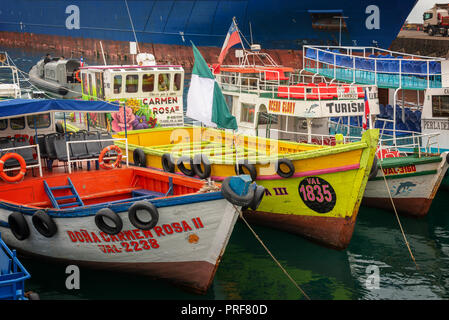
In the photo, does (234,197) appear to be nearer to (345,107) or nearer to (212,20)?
(345,107)

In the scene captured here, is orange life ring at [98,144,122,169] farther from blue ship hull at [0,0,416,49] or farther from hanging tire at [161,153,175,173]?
blue ship hull at [0,0,416,49]

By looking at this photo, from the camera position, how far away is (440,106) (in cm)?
1931

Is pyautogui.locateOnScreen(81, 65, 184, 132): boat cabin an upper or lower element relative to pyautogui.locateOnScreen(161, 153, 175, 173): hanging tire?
upper

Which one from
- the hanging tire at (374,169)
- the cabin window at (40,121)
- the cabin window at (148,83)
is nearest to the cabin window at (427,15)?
the cabin window at (148,83)

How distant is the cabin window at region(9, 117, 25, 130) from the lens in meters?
14.8

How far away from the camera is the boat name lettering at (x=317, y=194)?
1398 centimetres

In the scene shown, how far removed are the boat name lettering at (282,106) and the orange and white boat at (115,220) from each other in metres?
5.48

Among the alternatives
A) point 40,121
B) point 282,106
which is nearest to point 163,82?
point 282,106

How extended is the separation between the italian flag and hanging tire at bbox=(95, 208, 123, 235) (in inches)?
121

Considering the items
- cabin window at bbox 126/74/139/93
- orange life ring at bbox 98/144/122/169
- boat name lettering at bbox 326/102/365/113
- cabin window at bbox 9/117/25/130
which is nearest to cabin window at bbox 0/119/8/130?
cabin window at bbox 9/117/25/130

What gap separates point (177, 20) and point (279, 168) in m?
39.6

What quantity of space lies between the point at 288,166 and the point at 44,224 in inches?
239

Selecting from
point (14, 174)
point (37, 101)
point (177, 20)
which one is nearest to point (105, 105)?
point (37, 101)

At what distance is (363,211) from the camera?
17.9m
